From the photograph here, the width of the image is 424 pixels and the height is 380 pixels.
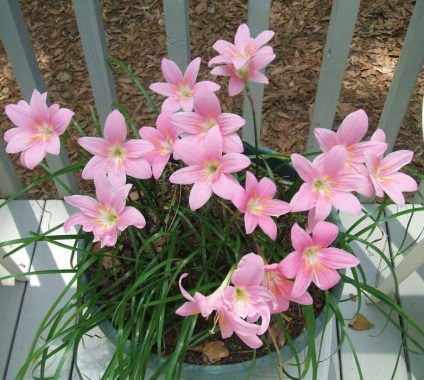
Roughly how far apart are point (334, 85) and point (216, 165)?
68 cm

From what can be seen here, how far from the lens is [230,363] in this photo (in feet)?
2.90

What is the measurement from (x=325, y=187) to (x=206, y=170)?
14 cm

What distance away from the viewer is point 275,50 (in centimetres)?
197

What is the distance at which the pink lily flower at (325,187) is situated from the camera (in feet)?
2.02

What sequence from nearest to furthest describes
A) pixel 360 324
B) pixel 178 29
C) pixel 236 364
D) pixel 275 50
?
1. pixel 236 364
2. pixel 178 29
3. pixel 360 324
4. pixel 275 50

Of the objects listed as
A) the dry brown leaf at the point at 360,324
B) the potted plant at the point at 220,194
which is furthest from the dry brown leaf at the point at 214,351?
the dry brown leaf at the point at 360,324

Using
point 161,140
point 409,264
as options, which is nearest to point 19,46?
point 161,140

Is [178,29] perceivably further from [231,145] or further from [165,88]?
[231,145]

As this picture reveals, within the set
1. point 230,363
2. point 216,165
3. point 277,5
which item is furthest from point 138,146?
point 277,5

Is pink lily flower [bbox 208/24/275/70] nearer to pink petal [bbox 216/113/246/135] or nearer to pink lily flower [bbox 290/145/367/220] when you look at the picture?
pink petal [bbox 216/113/246/135]

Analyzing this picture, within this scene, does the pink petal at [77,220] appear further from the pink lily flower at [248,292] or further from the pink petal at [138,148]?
the pink lily flower at [248,292]

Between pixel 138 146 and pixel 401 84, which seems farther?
pixel 401 84

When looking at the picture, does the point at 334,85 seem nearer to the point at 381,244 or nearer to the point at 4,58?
the point at 381,244

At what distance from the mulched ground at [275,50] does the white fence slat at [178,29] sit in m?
0.62
